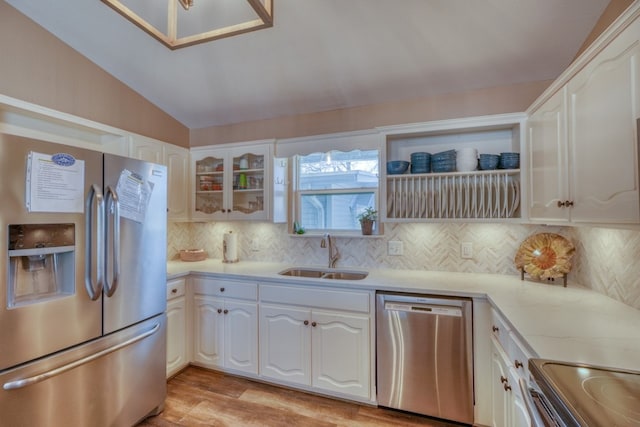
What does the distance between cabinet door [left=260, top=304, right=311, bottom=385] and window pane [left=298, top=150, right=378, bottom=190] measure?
122 cm

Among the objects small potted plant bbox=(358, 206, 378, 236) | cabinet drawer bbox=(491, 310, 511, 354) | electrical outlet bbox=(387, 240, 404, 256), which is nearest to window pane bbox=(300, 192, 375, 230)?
small potted plant bbox=(358, 206, 378, 236)

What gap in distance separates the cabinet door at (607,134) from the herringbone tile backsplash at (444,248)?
461 millimetres

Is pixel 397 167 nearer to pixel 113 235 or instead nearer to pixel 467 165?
pixel 467 165

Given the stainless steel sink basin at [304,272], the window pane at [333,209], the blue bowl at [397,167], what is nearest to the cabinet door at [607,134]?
the blue bowl at [397,167]

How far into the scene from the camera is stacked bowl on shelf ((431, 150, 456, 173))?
2230 mm

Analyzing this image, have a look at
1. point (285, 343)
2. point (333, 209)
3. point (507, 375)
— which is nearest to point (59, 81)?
point (333, 209)

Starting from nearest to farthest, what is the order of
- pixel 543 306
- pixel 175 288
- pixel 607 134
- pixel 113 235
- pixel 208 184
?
pixel 607 134 → pixel 543 306 → pixel 113 235 → pixel 175 288 → pixel 208 184

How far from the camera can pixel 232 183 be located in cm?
292

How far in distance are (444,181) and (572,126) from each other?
92 centimetres

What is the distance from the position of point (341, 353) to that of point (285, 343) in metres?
0.45

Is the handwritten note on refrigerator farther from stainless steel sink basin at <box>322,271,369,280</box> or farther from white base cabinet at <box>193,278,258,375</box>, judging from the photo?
stainless steel sink basin at <box>322,271,369,280</box>

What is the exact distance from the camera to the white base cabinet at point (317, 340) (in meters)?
2.07

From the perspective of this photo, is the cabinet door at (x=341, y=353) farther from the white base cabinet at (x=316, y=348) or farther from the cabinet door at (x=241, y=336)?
the cabinet door at (x=241, y=336)

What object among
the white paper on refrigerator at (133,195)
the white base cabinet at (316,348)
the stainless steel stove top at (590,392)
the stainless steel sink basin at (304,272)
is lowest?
the white base cabinet at (316,348)
